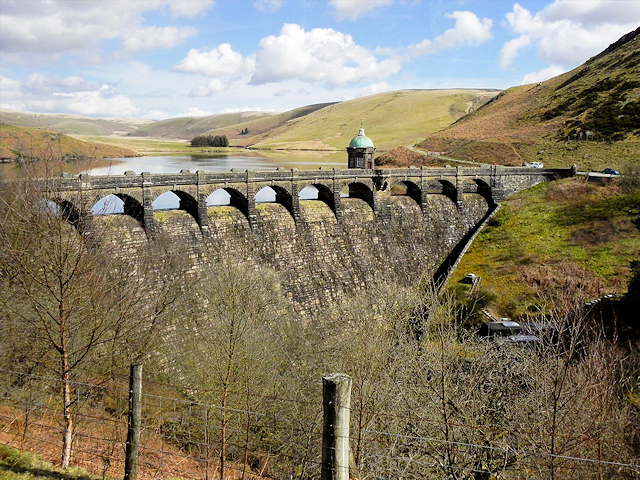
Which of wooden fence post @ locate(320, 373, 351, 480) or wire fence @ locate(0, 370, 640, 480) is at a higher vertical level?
wooden fence post @ locate(320, 373, 351, 480)

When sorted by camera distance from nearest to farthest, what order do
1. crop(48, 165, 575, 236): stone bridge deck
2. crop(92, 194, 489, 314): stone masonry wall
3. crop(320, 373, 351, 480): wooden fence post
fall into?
1. crop(320, 373, 351, 480): wooden fence post
2. crop(48, 165, 575, 236): stone bridge deck
3. crop(92, 194, 489, 314): stone masonry wall

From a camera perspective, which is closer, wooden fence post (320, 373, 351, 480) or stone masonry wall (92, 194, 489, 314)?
wooden fence post (320, 373, 351, 480)

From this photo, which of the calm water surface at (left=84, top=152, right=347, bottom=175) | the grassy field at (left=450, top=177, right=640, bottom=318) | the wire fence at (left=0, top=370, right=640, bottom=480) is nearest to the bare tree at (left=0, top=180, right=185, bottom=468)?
the wire fence at (left=0, top=370, right=640, bottom=480)

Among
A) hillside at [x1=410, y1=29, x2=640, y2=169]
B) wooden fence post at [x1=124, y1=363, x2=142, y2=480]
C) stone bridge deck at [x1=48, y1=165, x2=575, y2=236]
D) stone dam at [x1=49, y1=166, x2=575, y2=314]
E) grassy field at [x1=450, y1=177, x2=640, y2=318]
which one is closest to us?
wooden fence post at [x1=124, y1=363, x2=142, y2=480]

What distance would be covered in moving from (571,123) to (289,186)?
239ft

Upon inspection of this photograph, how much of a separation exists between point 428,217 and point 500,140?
166 ft

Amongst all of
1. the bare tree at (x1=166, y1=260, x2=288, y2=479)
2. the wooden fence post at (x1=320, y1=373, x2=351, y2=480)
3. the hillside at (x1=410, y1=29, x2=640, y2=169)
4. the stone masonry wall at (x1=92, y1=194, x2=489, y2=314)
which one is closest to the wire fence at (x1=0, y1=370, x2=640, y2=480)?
the bare tree at (x1=166, y1=260, x2=288, y2=479)

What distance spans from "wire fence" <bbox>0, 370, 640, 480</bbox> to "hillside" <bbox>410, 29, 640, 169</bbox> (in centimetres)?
6767

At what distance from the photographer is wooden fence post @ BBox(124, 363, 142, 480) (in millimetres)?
11586

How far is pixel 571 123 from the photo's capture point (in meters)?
96.2

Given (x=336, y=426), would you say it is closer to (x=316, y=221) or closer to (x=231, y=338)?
(x=231, y=338)

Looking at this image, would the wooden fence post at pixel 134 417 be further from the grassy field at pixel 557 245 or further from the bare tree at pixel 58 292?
the grassy field at pixel 557 245

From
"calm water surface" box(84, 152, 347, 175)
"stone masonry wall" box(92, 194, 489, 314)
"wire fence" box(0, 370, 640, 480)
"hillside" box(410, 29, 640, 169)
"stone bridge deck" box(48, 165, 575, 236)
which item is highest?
"hillside" box(410, 29, 640, 169)

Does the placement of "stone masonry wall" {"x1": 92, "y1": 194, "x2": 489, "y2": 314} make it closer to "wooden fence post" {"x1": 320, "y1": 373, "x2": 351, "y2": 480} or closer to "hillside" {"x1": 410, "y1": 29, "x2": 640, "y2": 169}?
"wooden fence post" {"x1": 320, "y1": 373, "x2": 351, "y2": 480}
